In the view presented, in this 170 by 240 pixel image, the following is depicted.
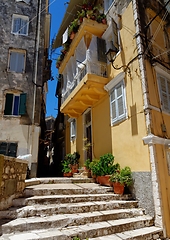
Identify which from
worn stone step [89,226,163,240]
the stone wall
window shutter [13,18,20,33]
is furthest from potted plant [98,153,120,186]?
window shutter [13,18,20,33]

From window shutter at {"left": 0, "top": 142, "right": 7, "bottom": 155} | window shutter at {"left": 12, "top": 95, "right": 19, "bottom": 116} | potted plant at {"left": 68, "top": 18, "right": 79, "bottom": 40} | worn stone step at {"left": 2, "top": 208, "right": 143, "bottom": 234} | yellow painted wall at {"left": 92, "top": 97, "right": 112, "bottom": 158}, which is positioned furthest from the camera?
window shutter at {"left": 12, "top": 95, "right": 19, "bottom": 116}

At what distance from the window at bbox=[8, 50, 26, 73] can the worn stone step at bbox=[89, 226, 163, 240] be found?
39.4 ft

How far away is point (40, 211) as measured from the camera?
4.65m

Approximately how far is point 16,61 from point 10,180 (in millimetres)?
10657

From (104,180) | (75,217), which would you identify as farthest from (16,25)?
(75,217)

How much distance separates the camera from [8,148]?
11.4 m

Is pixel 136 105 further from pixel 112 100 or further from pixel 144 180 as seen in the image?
pixel 144 180

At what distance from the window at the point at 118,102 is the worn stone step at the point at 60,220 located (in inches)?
150

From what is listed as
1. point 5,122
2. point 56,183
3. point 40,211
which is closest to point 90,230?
point 40,211

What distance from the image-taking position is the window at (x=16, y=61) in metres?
13.0

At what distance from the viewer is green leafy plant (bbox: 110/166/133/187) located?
21.5ft

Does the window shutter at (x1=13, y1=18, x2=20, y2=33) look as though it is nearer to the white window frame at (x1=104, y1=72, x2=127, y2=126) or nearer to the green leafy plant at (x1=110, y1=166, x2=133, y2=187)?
the white window frame at (x1=104, y1=72, x2=127, y2=126)

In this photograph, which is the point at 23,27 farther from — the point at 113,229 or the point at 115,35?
the point at 113,229

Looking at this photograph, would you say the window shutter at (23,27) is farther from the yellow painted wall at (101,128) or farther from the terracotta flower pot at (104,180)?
the terracotta flower pot at (104,180)
